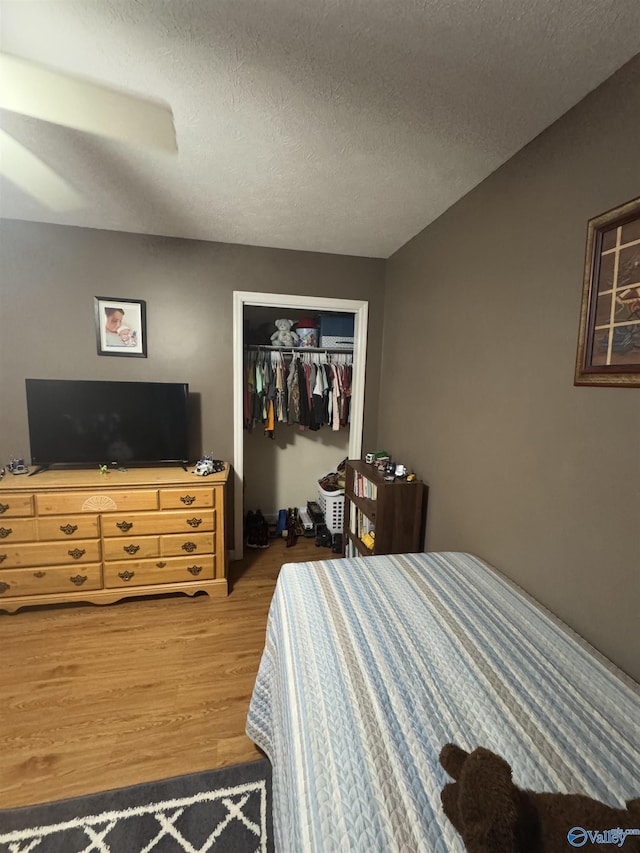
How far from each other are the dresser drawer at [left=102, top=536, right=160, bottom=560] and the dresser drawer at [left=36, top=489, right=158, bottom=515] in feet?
0.67

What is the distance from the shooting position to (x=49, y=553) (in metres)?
2.11

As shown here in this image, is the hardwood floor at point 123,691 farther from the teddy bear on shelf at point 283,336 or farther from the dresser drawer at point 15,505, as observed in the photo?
the teddy bear on shelf at point 283,336

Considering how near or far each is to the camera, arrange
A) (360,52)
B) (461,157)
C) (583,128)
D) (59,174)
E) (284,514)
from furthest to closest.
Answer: (284,514)
(59,174)
(461,157)
(583,128)
(360,52)

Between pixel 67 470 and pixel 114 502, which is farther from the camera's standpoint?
pixel 67 470

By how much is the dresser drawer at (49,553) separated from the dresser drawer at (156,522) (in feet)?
0.45

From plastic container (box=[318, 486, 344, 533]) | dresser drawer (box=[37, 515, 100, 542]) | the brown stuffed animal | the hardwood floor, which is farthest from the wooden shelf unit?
dresser drawer (box=[37, 515, 100, 542])

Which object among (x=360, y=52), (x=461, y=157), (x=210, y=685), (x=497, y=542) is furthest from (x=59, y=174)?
(x=497, y=542)

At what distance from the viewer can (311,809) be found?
0.67m

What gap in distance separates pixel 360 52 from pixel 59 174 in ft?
4.91

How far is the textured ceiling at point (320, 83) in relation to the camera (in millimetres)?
908

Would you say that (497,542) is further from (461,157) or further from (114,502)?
(114,502)

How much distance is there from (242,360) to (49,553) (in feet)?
5.60

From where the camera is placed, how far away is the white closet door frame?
8.42 feet

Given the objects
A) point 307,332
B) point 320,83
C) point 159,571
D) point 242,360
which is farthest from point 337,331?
point 159,571
